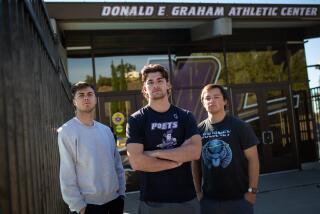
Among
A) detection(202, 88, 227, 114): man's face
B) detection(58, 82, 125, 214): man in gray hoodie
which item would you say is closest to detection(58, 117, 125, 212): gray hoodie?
detection(58, 82, 125, 214): man in gray hoodie

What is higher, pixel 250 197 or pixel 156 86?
pixel 156 86

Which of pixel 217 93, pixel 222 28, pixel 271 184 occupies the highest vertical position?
pixel 222 28

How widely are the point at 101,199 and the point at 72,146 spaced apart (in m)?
0.49

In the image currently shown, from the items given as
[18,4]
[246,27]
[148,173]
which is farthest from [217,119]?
[246,27]

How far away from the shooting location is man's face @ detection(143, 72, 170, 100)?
2.91 metres

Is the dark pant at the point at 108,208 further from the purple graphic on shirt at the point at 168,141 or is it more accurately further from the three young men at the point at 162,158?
the purple graphic on shirt at the point at 168,141

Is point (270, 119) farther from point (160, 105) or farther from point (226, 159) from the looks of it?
point (160, 105)

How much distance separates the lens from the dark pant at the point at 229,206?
3.43m

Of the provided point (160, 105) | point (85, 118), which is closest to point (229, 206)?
point (160, 105)

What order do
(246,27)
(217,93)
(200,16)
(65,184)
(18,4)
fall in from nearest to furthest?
(18,4), (65,184), (217,93), (200,16), (246,27)

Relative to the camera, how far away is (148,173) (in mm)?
2842

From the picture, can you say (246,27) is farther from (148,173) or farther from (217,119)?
(148,173)

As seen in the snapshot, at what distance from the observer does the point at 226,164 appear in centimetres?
350

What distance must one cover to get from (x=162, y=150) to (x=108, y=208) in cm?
83
